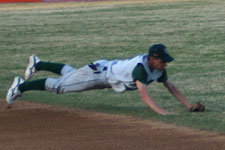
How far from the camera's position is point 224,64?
448 inches

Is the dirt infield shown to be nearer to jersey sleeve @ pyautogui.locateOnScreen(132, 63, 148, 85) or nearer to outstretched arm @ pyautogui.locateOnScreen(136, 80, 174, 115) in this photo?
outstretched arm @ pyautogui.locateOnScreen(136, 80, 174, 115)

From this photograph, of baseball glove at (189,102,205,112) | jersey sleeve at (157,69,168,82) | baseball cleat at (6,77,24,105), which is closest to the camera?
jersey sleeve at (157,69,168,82)

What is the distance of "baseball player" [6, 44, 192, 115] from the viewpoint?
700cm

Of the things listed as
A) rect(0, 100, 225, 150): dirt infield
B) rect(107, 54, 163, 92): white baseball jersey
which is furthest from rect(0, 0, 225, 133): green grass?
rect(107, 54, 163, 92): white baseball jersey

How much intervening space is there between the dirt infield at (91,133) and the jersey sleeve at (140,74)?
50cm

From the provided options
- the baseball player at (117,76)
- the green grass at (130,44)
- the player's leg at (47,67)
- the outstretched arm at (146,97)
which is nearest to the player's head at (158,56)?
the baseball player at (117,76)

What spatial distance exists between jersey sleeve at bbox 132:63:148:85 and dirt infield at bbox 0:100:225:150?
50 centimetres

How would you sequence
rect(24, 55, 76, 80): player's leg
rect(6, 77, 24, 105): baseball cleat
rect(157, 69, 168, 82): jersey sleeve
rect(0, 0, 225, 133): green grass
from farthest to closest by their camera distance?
rect(0, 0, 225, 133): green grass < rect(24, 55, 76, 80): player's leg < rect(6, 77, 24, 105): baseball cleat < rect(157, 69, 168, 82): jersey sleeve

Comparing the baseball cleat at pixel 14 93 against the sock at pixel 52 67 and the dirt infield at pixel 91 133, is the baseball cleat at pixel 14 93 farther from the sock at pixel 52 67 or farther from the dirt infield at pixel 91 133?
the sock at pixel 52 67

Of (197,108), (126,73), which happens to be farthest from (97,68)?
(197,108)

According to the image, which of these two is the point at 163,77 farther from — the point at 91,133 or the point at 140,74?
the point at 91,133

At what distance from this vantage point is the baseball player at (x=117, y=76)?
7004 millimetres

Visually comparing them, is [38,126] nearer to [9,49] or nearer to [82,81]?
[82,81]

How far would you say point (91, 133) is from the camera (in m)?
6.67
